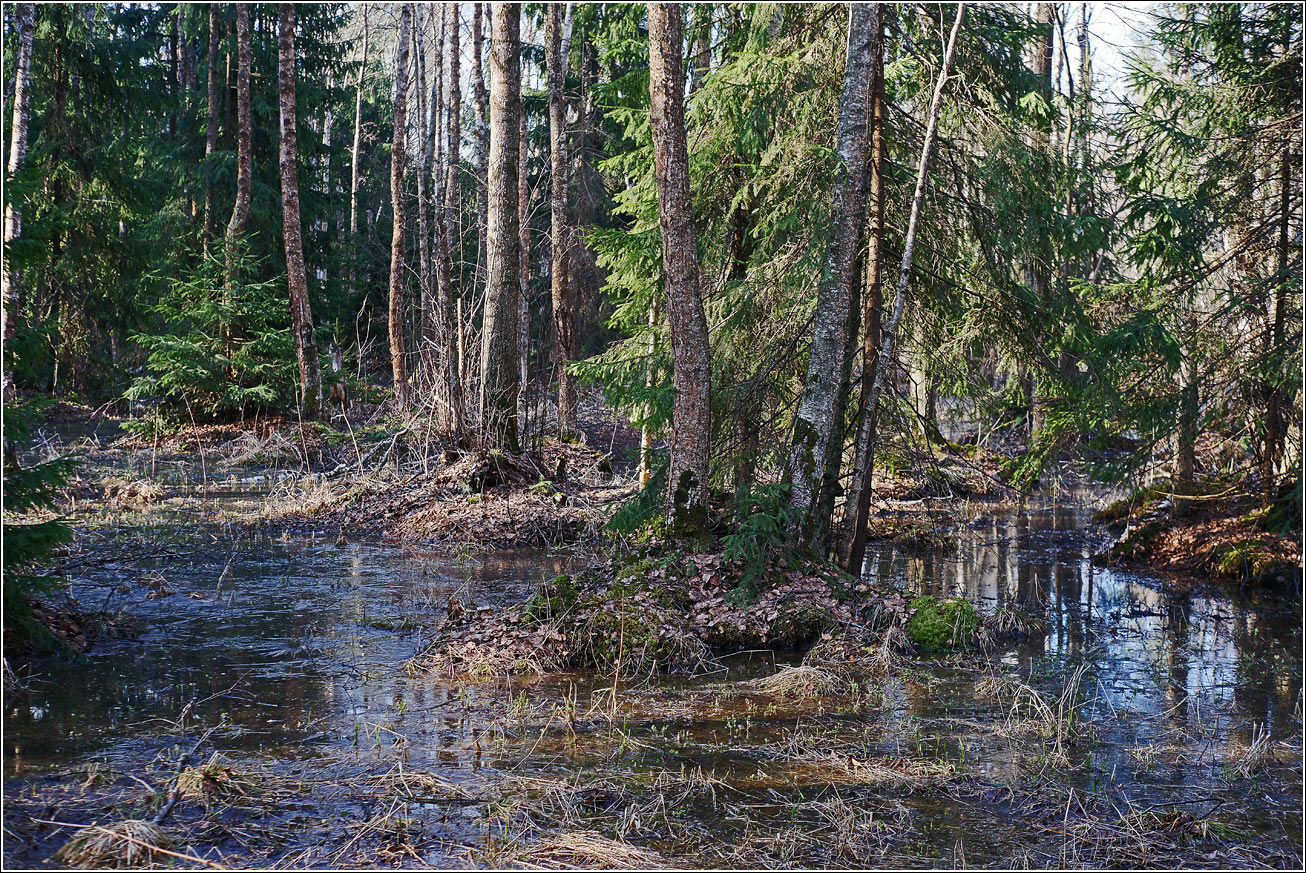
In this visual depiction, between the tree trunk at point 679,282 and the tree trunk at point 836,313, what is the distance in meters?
1.16

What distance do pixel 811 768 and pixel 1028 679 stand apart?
2.89 meters

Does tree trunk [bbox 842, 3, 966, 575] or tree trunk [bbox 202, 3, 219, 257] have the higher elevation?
tree trunk [bbox 202, 3, 219, 257]

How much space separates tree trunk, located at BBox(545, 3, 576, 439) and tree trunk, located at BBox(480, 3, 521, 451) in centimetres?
388

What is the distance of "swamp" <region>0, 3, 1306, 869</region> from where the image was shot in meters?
5.26

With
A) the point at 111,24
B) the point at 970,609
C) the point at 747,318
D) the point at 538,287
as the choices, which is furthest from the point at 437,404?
the point at 111,24

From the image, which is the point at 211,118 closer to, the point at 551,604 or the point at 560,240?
the point at 560,240

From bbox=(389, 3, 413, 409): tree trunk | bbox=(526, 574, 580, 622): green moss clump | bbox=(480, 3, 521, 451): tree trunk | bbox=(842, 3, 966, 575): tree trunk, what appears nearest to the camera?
bbox=(526, 574, 580, 622): green moss clump

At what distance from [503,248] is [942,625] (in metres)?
8.80

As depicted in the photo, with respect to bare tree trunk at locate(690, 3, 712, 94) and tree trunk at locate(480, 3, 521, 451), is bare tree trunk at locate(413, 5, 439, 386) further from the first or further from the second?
bare tree trunk at locate(690, 3, 712, 94)

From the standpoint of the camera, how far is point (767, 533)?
892 centimetres

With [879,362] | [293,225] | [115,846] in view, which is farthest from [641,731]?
[293,225]

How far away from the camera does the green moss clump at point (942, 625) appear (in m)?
8.82

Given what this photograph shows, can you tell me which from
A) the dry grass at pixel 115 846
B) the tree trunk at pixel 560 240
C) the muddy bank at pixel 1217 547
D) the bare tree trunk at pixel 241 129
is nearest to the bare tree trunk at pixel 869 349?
the muddy bank at pixel 1217 547

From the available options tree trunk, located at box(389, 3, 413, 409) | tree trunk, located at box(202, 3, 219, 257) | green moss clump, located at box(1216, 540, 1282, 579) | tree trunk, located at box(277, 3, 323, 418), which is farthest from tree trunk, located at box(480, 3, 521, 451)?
tree trunk, located at box(202, 3, 219, 257)
